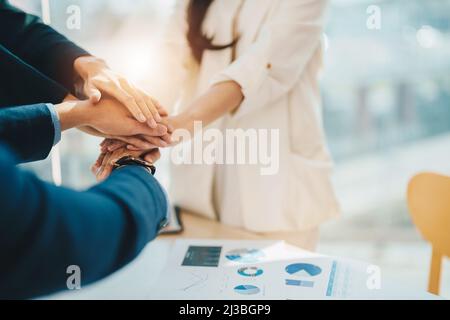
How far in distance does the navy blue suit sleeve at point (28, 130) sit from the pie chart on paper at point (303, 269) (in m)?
0.43

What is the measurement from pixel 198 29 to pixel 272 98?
22 centimetres

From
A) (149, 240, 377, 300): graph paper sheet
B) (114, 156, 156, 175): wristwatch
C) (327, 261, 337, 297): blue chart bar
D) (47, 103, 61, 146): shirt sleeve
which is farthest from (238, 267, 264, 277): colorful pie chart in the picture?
(47, 103, 61, 146): shirt sleeve

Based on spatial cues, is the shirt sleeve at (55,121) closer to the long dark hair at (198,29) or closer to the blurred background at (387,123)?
the long dark hair at (198,29)

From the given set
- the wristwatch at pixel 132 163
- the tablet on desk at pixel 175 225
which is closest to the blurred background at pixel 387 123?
the tablet on desk at pixel 175 225

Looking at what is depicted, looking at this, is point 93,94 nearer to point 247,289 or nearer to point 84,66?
point 84,66

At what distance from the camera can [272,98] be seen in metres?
0.96

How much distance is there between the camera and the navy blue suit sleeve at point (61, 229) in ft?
1.31

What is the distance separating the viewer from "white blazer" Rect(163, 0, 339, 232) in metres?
0.94

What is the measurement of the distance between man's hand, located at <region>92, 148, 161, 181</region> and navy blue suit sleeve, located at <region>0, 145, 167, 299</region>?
0.25 metres

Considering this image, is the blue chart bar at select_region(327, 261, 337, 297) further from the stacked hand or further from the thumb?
the thumb

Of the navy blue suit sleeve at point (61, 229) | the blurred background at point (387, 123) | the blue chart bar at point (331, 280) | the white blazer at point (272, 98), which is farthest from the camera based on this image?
the blurred background at point (387, 123)
